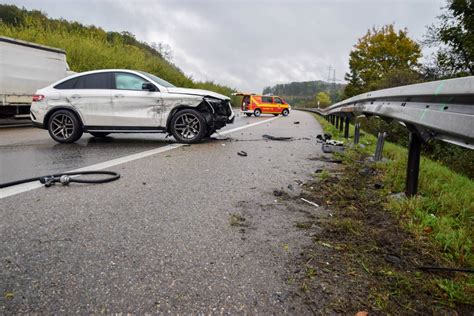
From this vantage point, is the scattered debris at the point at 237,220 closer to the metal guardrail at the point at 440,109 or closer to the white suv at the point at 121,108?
the metal guardrail at the point at 440,109

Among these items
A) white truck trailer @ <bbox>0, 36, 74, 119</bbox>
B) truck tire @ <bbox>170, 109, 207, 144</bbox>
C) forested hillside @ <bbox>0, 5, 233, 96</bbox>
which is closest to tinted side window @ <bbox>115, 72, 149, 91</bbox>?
truck tire @ <bbox>170, 109, 207, 144</bbox>

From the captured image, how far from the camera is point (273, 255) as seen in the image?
1.97 meters

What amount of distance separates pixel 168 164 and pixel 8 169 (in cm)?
215

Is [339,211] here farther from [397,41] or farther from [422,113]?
[397,41]

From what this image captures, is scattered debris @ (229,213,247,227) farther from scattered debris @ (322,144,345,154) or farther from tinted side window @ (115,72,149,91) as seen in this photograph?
tinted side window @ (115,72,149,91)

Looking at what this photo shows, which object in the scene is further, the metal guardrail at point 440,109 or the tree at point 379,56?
the tree at point 379,56

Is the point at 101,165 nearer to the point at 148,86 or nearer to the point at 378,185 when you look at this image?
the point at 148,86

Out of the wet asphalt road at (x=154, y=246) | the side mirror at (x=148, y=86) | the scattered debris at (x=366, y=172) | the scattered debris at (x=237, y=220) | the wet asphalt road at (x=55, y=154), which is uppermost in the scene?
the side mirror at (x=148, y=86)

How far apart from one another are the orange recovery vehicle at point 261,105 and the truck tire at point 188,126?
63.7ft

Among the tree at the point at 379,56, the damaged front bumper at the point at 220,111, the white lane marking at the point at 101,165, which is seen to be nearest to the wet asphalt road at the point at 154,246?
the white lane marking at the point at 101,165

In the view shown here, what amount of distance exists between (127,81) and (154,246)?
20.2ft

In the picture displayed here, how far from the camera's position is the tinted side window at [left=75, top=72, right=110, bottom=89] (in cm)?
741

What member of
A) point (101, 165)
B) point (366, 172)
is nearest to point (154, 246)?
point (101, 165)

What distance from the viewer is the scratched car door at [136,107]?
7.17m
